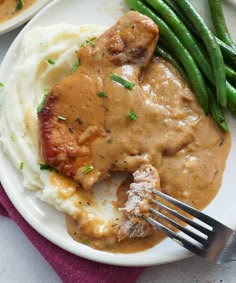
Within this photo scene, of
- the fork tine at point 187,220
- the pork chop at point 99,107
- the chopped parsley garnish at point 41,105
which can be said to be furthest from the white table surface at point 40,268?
the chopped parsley garnish at point 41,105

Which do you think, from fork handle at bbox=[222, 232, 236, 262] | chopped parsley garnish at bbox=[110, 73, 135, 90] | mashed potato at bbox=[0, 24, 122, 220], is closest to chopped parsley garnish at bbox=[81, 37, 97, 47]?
mashed potato at bbox=[0, 24, 122, 220]

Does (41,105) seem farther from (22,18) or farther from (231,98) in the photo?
(231,98)

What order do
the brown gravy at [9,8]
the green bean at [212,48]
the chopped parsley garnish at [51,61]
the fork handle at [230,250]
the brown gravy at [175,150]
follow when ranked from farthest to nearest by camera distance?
the brown gravy at [9,8], the chopped parsley garnish at [51,61], the green bean at [212,48], the brown gravy at [175,150], the fork handle at [230,250]

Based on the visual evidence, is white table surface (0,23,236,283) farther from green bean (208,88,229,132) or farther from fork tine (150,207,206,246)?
green bean (208,88,229,132)

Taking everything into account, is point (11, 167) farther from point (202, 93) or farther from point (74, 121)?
point (202, 93)

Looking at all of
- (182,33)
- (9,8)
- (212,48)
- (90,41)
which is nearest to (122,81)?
(90,41)

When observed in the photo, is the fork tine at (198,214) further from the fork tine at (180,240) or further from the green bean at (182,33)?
the green bean at (182,33)
